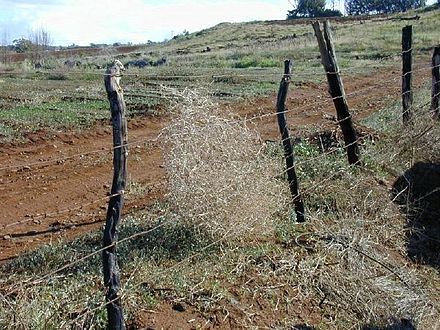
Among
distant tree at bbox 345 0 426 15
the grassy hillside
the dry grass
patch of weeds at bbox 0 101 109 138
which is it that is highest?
distant tree at bbox 345 0 426 15

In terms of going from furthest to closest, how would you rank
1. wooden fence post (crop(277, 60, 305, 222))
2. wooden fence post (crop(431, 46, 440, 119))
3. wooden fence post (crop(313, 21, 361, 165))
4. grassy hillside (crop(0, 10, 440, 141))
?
1. grassy hillside (crop(0, 10, 440, 141))
2. wooden fence post (crop(431, 46, 440, 119))
3. wooden fence post (crop(313, 21, 361, 165))
4. wooden fence post (crop(277, 60, 305, 222))

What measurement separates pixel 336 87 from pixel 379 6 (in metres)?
85.5

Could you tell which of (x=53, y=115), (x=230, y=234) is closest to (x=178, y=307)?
(x=230, y=234)

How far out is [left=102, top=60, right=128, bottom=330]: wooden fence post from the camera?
4.22 meters

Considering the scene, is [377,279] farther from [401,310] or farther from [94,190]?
[94,190]

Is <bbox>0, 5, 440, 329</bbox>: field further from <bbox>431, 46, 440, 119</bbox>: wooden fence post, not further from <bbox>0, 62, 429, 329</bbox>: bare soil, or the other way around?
→ <bbox>431, 46, 440, 119</bbox>: wooden fence post

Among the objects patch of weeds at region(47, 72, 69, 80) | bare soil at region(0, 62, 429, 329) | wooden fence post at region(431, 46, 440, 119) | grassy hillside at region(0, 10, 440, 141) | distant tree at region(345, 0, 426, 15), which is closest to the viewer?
bare soil at region(0, 62, 429, 329)

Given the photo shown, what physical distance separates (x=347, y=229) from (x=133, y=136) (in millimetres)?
6547

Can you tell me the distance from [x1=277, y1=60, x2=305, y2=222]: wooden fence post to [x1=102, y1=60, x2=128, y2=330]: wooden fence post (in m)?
2.53

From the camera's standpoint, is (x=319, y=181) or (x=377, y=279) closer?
(x=377, y=279)

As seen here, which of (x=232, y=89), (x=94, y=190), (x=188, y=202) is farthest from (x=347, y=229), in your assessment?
(x=232, y=89)

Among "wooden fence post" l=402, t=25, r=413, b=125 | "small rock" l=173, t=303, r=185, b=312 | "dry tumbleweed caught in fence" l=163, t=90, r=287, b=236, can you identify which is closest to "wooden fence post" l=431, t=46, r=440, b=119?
"wooden fence post" l=402, t=25, r=413, b=125

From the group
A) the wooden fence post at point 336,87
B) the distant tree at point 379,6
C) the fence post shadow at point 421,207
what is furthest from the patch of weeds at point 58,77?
the distant tree at point 379,6

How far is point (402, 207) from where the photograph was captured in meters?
7.43
